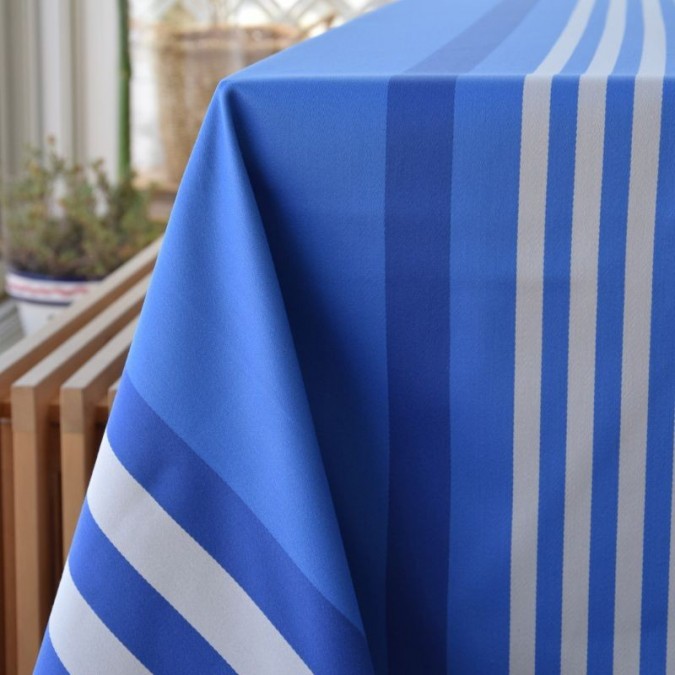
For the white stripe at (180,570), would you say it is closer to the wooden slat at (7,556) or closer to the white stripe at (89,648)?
the white stripe at (89,648)

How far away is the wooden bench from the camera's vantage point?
1075mm

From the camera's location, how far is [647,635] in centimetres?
69

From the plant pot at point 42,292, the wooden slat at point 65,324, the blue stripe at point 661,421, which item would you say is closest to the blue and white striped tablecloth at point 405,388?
the blue stripe at point 661,421

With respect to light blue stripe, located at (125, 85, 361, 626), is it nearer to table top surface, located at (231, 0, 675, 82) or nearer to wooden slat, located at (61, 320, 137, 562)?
table top surface, located at (231, 0, 675, 82)

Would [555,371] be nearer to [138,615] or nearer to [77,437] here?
[138,615]

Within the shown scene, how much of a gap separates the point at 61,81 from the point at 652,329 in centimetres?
266

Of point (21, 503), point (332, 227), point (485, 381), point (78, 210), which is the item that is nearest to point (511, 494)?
point (485, 381)

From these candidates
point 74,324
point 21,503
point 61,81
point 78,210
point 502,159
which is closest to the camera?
point 502,159

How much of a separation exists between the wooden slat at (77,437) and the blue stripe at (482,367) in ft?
1.52

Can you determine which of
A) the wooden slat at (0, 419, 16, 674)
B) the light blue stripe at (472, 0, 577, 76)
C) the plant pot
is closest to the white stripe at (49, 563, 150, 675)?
the light blue stripe at (472, 0, 577, 76)

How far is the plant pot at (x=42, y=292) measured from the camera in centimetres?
241

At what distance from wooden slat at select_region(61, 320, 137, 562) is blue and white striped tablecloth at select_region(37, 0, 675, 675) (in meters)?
0.38

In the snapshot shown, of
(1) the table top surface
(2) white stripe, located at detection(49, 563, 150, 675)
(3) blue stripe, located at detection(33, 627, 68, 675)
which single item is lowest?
(3) blue stripe, located at detection(33, 627, 68, 675)

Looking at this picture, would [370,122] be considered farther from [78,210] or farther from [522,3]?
[78,210]
